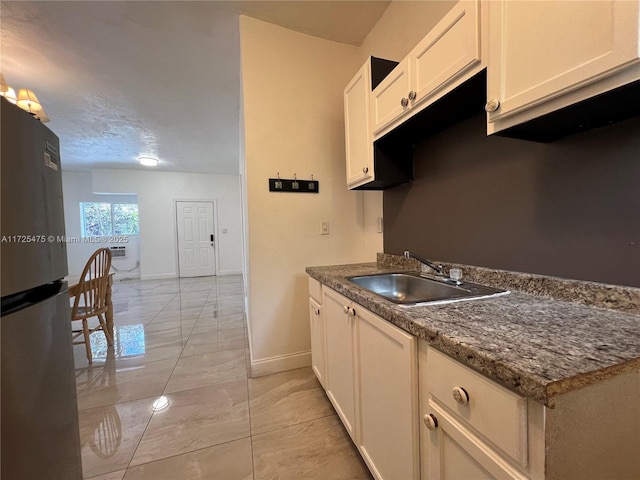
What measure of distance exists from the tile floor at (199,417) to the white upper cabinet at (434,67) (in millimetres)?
1708

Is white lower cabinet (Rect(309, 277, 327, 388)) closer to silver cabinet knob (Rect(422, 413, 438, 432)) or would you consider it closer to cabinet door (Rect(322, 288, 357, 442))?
cabinet door (Rect(322, 288, 357, 442))

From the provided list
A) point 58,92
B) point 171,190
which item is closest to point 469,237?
point 58,92

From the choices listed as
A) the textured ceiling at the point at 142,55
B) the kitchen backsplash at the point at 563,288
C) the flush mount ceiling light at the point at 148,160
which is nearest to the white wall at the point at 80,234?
the flush mount ceiling light at the point at 148,160

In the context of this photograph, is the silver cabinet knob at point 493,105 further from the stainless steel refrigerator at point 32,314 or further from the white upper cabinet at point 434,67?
the stainless steel refrigerator at point 32,314

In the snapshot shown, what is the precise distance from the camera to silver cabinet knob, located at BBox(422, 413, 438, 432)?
2.35 ft

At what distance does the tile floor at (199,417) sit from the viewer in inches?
50.3

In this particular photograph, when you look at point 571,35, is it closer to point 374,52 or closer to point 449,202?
point 449,202

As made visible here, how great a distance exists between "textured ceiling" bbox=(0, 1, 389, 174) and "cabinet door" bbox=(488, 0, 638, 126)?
152cm

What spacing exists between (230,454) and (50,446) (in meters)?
0.81

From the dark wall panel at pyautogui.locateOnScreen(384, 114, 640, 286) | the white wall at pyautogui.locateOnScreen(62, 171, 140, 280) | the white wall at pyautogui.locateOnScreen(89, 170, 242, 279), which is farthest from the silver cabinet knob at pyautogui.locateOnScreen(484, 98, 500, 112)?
the white wall at pyautogui.locateOnScreen(62, 171, 140, 280)

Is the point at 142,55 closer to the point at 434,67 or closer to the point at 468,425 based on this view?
the point at 434,67

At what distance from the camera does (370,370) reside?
1062 millimetres

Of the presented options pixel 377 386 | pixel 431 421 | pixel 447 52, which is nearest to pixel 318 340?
pixel 377 386

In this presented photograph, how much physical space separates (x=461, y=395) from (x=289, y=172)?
1.83m
